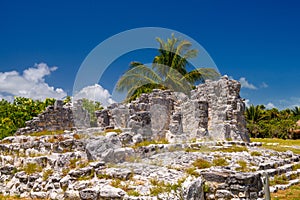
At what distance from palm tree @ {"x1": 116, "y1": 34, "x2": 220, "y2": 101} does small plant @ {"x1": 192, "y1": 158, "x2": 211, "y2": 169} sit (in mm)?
13249

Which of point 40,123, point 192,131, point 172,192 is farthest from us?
point 40,123

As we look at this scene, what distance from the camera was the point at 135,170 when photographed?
8.37 meters

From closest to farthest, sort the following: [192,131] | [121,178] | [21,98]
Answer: [121,178]
[192,131]
[21,98]

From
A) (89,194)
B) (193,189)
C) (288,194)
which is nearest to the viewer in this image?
(193,189)

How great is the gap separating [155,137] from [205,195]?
7384mm

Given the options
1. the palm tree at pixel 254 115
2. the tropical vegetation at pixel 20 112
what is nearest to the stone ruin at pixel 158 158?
the tropical vegetation at pixel 20 112

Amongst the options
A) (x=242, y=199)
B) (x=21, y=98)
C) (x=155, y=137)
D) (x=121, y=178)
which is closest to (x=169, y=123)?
(x=155, y=137)

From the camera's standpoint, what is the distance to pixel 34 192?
894cm

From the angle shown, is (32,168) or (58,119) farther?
(58,119)

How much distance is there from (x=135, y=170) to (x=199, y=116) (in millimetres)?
5935

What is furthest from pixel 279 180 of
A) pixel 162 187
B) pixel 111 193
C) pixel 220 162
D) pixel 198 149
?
pixel 111 193

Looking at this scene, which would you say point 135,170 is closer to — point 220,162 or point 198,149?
point 220,162

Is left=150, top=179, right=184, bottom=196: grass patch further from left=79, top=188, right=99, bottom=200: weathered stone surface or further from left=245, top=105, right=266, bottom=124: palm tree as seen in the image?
left=245, top=105, right=266, bottom=124: palm tree

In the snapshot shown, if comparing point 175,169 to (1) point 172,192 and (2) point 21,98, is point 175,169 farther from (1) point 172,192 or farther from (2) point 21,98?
(2) point 21,98
